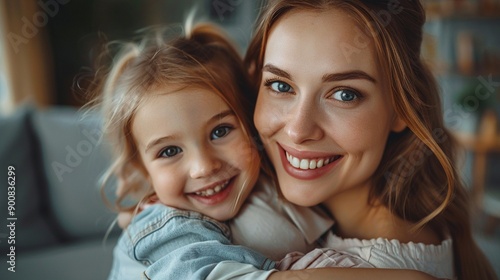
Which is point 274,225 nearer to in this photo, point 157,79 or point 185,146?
point 185,146

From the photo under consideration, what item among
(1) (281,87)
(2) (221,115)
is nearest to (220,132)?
(2) (221,115)

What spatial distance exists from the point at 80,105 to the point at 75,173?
1841mm

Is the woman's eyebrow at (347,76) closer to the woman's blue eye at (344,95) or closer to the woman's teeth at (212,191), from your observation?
the woman's blue eye at (344,95)

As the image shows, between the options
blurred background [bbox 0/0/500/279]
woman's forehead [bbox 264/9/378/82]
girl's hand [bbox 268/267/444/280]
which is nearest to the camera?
girl's hand [bbox 268/267/444/280]

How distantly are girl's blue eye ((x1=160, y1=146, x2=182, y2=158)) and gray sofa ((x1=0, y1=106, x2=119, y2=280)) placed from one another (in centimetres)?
96

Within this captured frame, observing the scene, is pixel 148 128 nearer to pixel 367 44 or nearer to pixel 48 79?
pixel 367 44

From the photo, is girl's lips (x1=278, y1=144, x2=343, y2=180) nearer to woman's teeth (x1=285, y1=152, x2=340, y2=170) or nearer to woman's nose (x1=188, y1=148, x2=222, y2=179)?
woman's teeth (x1=285, y1=152, x2=340, y2=170)

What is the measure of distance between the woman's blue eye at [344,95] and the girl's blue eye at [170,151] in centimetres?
30

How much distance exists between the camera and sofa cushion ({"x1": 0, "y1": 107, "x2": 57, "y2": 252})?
180cm

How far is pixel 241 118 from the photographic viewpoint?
0.92m

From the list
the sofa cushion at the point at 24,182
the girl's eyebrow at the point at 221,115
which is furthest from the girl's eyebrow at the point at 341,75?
the sofa cushion at the point at 24,182

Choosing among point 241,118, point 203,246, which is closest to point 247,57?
point 241,118

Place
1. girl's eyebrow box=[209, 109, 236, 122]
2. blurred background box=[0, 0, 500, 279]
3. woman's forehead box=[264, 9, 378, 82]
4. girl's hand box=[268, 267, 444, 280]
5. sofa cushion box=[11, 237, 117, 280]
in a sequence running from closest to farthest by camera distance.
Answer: girl's hand box=[268, 267, 444, 280] → woman's forehead box=[264, 9, 378, 82] → girl's eyebrow box=[209, 109, 236, 122] → sofa cushion box=[11, 237, 117, 280] → blurred background box=[0, 0, 500, 279]

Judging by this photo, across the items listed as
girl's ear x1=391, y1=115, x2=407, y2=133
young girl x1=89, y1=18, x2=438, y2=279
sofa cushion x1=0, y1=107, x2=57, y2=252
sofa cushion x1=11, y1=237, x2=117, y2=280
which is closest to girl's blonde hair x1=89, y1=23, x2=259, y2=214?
young girl x1=89, y1=18, x2=438, y2=279
